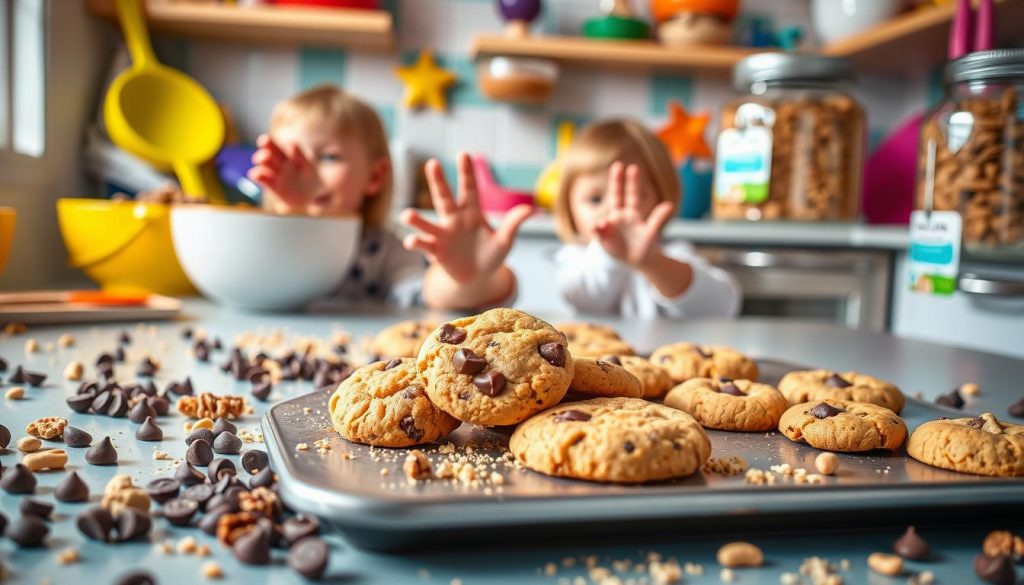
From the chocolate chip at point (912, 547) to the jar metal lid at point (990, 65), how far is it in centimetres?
81

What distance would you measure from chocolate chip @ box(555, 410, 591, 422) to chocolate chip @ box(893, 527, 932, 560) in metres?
0.18

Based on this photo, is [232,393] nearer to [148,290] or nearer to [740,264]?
[148,290]

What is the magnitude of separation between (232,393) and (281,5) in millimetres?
1937

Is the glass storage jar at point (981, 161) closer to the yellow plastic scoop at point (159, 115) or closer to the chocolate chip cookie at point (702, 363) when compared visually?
the chocolate chip cookie at point (702, 363)

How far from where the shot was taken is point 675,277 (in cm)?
165

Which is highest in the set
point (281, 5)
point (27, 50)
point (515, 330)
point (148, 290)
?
point (281, 5)

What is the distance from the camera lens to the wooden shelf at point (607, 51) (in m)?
2.58

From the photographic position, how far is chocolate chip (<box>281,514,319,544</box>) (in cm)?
42

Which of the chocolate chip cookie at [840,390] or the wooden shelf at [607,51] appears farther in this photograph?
the wooden shelf at [607,51]

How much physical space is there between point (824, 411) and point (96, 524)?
0.47 meters

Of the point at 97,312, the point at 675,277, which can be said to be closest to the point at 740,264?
the point at 675,277

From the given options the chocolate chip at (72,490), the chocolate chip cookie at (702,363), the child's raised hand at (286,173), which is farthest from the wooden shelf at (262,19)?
the chocolate chip at (72,490)

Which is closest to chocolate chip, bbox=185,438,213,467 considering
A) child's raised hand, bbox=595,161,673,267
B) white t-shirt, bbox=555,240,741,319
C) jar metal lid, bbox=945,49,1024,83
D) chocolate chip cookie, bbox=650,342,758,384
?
chocolate chip cookie, bbox=650,342,758,384

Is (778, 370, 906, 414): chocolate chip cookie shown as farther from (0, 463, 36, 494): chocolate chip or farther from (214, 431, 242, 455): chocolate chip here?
(0, 463, 36, 494): chocolate chip
